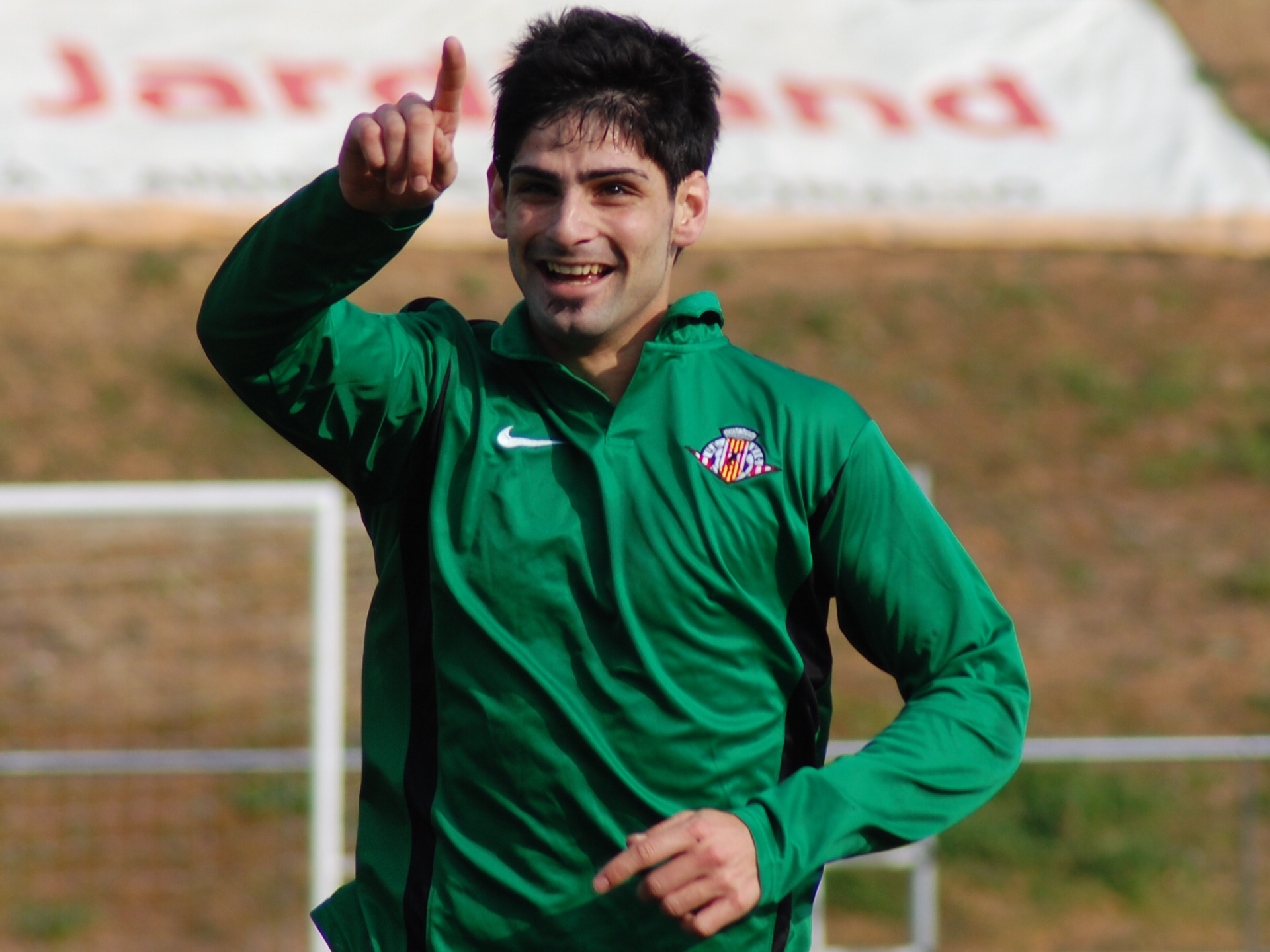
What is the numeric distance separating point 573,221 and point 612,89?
20 cm

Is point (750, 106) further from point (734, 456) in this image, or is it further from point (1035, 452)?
point (734, 456)

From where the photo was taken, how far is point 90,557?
8812 mm

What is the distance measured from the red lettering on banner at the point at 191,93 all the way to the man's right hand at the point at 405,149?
12264 millimetres

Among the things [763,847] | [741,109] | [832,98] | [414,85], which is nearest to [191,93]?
[414,85]

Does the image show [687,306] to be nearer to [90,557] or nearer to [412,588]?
[412,588]

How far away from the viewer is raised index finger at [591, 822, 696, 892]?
1523 millimetres

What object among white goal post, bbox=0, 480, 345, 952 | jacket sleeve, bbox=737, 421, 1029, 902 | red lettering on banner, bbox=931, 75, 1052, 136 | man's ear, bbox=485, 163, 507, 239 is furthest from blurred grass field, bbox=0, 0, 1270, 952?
jacket sleeve, bbox=737, 421, 1029, 902

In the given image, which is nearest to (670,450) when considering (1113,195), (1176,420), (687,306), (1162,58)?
(687,306)

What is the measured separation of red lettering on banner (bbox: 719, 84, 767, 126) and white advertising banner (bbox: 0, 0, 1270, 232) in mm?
18

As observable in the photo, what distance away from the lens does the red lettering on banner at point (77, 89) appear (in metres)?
12.8

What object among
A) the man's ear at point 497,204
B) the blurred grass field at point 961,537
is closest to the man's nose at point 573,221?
the man's ear at point 497,204

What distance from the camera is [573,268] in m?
1.83

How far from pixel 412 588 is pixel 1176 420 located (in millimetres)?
11425

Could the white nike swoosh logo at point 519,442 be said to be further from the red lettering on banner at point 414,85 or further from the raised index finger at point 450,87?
the red lettering on banner at point 414,85
